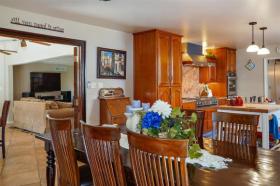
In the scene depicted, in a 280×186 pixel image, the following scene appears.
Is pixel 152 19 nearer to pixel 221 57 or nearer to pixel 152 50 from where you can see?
pixel 152 50

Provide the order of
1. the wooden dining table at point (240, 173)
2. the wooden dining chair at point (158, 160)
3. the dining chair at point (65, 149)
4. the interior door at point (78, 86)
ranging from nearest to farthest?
the wooden dining chair at point (158, 160) → the wooden dining table at point (240, 173) → the dining chair at point (65, 149) → the interior door at point (78, 86)

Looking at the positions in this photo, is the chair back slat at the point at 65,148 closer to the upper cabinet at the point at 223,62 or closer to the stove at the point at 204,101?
the stove at the point at 204,101

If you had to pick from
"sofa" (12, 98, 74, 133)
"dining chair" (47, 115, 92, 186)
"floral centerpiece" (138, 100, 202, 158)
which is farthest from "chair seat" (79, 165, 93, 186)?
"sofa" (12, 98, 74, 133)

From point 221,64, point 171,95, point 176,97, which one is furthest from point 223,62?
point 171,95


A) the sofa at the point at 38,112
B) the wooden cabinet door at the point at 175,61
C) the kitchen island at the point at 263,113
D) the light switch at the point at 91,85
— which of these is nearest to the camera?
the kitchen island at the point at 263,113

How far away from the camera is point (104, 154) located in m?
1.44

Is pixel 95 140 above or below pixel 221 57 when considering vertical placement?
below

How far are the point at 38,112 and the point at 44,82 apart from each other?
12.8 feet

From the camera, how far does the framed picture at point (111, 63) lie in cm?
453

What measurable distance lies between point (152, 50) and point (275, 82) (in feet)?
13.5

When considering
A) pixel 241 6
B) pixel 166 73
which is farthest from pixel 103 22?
pixel 241 6

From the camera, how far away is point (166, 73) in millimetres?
4883

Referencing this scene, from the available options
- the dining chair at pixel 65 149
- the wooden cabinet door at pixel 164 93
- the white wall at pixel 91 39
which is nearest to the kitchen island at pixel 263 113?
the wooden cabinet door at pixel 164 93

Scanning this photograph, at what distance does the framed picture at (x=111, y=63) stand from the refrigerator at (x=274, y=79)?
438 cm
